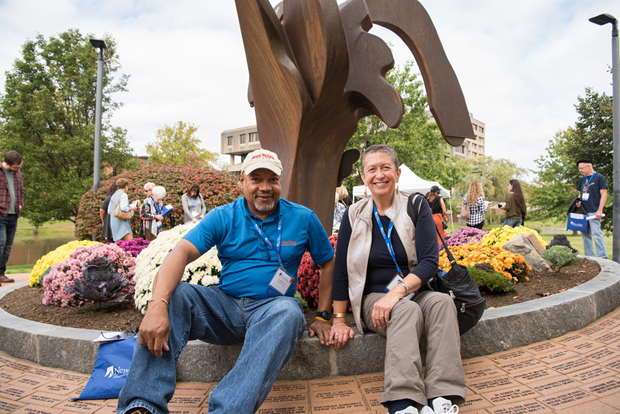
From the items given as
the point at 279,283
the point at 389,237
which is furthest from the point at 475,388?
the point at 279,283

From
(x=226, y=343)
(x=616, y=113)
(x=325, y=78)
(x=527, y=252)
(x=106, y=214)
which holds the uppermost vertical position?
(x=616, y=113)

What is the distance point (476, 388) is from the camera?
228 centimetres

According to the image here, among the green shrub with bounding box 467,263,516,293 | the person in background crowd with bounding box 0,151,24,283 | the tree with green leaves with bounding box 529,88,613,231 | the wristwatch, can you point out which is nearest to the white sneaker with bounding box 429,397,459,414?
the wristwatch

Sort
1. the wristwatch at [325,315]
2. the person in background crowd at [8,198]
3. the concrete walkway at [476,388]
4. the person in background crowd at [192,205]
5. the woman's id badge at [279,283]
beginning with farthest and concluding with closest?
1. the person in background crowd at [192,205]
2. the person in background crowd at [8,198]
3. the wristwatch at [325,315]
4. the woman's id badge at [279,283]
5. the concrete walkway at [476,388]

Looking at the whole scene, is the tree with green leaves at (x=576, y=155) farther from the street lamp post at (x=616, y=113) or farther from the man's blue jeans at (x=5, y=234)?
the man's blue jeans at (x=5, y=234)

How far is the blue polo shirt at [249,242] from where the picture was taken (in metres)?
2.31

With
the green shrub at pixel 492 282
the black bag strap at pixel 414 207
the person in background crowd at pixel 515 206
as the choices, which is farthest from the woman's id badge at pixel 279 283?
the person in background crowd at pixel 515 206

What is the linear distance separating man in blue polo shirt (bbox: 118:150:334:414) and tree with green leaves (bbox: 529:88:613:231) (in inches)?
711

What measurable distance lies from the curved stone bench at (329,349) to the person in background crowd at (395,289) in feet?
0.65

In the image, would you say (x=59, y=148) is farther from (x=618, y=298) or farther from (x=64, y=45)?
(x=618, y=298)

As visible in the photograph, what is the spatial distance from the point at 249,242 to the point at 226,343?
644 mm

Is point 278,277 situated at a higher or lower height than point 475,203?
lower

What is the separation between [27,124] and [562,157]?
2371cm

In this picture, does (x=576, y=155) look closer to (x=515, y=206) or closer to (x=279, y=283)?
(x=515, y=206)
